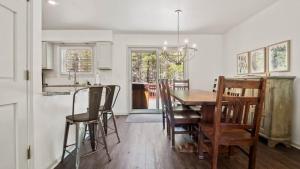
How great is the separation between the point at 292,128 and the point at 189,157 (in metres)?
1.87

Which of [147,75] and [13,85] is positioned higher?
[147,75]

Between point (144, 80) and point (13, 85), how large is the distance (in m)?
4.92

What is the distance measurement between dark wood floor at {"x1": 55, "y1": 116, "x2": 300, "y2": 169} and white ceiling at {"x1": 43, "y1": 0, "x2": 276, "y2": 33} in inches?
99.8

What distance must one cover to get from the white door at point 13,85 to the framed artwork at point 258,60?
4167mm

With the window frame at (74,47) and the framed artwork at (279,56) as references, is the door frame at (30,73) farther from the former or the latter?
the window frame at (74,47)

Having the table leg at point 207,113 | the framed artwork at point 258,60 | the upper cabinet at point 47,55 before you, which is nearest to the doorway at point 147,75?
the framed artwork at point 258,60

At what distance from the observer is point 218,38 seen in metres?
6.51

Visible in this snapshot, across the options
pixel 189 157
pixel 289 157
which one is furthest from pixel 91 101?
pixel 289 157

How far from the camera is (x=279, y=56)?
3.73 meters

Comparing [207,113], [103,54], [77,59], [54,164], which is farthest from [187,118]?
[77,59]

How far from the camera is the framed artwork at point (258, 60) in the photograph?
426cm

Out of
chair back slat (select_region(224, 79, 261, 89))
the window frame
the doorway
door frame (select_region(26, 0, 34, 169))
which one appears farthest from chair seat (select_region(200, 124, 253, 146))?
the window frame

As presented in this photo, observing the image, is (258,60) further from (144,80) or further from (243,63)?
(144,80)

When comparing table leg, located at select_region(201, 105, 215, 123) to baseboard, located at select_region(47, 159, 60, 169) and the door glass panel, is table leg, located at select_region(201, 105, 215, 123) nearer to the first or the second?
baseboard, located at select_region(47, 159, 60, 169)
